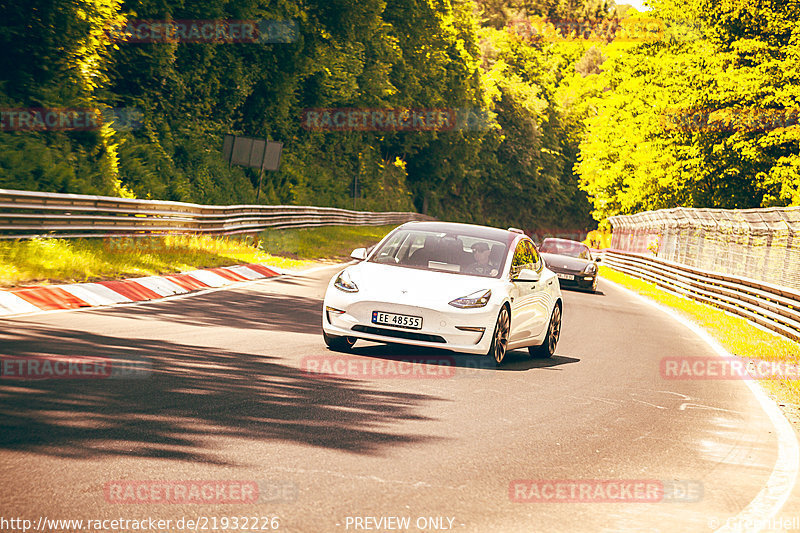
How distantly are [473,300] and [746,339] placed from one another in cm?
850

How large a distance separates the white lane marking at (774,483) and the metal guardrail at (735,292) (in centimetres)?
680

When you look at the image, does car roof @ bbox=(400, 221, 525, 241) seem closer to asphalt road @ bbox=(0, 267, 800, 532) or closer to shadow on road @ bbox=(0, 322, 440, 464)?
asphalt road @ bbox=(0, 267, 800, 532)

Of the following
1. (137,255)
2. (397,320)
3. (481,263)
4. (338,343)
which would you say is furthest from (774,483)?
(137,255)

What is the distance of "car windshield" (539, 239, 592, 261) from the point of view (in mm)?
28172

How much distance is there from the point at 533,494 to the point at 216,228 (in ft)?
68.0

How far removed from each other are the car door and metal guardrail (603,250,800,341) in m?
6.79

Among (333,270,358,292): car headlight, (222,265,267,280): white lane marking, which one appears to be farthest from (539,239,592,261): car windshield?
(333,270,358,292): car headlight

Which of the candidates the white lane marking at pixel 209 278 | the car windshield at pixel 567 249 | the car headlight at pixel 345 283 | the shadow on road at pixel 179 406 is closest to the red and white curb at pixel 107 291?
the white lane marking at pixel 209 278

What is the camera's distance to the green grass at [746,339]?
11.5 meters

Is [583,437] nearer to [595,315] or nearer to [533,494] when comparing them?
[533,494]

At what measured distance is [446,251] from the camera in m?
11.2

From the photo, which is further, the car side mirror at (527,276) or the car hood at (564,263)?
the car hood at (564,263)

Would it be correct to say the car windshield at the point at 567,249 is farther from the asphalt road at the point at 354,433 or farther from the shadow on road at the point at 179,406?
the shadow on road at the point at 179,406

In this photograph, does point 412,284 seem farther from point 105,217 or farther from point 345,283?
point 105,217
